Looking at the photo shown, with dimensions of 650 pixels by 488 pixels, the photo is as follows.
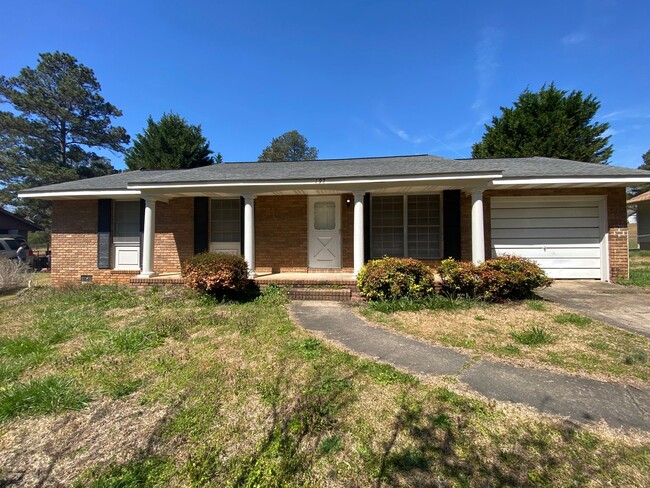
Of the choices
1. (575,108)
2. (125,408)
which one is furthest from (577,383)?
(575,108)

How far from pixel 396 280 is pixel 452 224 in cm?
335

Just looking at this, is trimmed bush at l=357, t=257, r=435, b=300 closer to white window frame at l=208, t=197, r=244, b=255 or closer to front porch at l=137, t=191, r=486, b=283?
front porch at l=137, t=191, r=486, b=283

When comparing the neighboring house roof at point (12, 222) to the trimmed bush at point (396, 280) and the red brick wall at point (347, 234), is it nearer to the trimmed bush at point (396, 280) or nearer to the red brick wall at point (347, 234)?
the red brick wall at point (347, 234)

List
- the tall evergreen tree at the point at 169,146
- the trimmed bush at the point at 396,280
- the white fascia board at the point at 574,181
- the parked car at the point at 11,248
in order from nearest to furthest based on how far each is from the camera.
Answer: the trimmed bush at the point at 396,280 < the white fascia board at the point at 574,181 < the parked car at the point at 11,248 < the tall evergreen tree at the point at 169,146

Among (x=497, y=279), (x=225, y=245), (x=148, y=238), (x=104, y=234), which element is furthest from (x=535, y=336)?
(x=104, y=234)

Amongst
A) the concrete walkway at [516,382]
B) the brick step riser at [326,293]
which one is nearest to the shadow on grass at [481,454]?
the concrete walkway at [516,382]

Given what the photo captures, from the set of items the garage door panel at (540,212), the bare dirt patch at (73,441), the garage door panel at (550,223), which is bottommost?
the bare dirt patch at (73,441)

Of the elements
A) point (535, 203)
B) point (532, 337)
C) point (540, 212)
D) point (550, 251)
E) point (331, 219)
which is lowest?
point (532, 337)

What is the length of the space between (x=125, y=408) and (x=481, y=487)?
2.84 meters

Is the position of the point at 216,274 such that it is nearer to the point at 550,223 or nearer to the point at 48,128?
the point at 550,223

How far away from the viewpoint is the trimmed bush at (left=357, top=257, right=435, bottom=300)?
6285mm

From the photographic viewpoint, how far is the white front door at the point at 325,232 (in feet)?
30.1

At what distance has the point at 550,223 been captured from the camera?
8.83 metres

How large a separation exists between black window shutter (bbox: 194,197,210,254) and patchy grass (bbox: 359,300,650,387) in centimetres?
570
